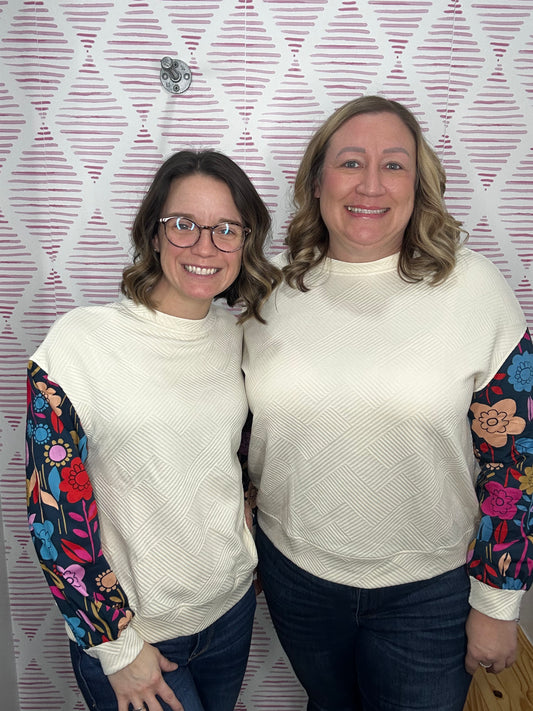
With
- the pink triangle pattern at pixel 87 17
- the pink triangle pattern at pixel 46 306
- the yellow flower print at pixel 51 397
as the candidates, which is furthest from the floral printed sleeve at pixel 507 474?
the pink triangle pattern at pixel 87 17

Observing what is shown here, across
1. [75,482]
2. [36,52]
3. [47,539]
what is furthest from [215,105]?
[47,539]

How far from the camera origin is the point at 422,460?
1213 millimetres

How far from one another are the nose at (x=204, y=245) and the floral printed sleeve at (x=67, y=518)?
377 mm

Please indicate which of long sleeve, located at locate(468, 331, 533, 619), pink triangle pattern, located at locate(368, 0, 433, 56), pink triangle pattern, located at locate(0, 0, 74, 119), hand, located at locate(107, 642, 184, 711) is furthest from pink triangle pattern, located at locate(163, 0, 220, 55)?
hand, located at locate(107, 642, 184, 711)

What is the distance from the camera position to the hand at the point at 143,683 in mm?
1128

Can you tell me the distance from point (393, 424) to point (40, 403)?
2.25ft

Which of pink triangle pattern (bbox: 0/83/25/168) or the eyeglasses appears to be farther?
pink triangle pattern (bbox: 0/83/25/168)

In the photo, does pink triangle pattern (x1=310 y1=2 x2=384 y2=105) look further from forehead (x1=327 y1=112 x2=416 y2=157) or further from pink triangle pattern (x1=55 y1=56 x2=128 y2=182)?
pink triangle pattern (x1=55 y1=56 x2=128 y2=182)

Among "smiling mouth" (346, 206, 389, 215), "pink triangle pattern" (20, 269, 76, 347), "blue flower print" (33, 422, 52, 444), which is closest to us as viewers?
"blue flower print" (33, 422, 52, 444)

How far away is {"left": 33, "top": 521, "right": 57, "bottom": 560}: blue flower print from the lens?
1070 mm

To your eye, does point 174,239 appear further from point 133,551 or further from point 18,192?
point 18,192

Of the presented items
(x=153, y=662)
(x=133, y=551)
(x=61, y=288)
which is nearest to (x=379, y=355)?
(x=133, y=551)

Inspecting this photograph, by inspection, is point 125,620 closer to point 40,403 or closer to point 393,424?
point 40,403

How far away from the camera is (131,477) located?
1135 millimetres
